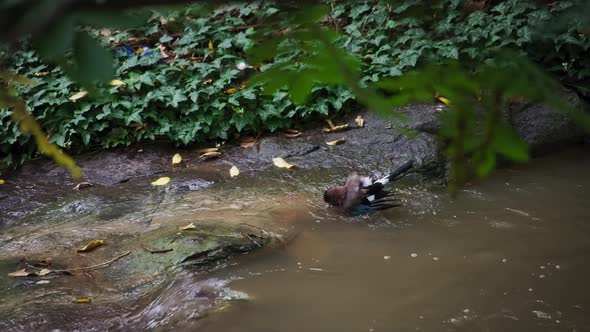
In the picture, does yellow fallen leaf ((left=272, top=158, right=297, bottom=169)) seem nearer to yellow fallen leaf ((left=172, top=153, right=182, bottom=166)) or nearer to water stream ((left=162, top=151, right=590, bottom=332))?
water stream ((left=162, top=151, right=590, bottom=332))

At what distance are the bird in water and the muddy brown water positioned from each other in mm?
87

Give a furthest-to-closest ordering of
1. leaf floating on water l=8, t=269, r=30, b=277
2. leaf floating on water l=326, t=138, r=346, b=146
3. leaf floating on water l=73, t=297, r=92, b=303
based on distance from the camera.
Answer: leaf floating on water l=326, t=138, r=346, b=146 → leaf floating on water l=8, t=269, r=30, b=277 → leaf floating on water l=73, t=297, r=92, b=303

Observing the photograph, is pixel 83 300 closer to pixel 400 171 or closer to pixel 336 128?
pixel 400 171

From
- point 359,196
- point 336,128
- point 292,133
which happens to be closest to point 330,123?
point 336,128

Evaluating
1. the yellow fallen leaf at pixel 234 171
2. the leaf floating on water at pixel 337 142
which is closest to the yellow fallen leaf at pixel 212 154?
the yellow fallen leaf at pixel 234 171

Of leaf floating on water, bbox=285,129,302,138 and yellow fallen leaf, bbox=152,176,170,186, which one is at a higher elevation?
leaf floating on water, bbox=285,129,302,138

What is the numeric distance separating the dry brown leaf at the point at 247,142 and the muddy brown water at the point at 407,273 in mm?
1115

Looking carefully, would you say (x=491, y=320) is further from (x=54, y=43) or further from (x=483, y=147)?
(x=54, y=43)

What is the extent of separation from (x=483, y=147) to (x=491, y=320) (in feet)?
7.37

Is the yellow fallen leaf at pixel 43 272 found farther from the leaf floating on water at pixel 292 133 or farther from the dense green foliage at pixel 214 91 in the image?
the leaf floating on water at pixel 292 133

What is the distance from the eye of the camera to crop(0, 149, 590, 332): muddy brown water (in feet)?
9.71

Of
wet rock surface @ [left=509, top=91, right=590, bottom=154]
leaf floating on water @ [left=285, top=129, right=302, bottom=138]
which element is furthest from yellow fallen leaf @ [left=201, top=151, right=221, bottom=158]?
wet rock surface @ [left=509, top=91, right=590, bottom=154]

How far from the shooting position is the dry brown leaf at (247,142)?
5.84 metres

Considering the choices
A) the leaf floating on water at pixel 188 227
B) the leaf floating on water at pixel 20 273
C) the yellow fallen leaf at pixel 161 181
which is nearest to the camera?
the leaf floating on water at pixel 20 273
